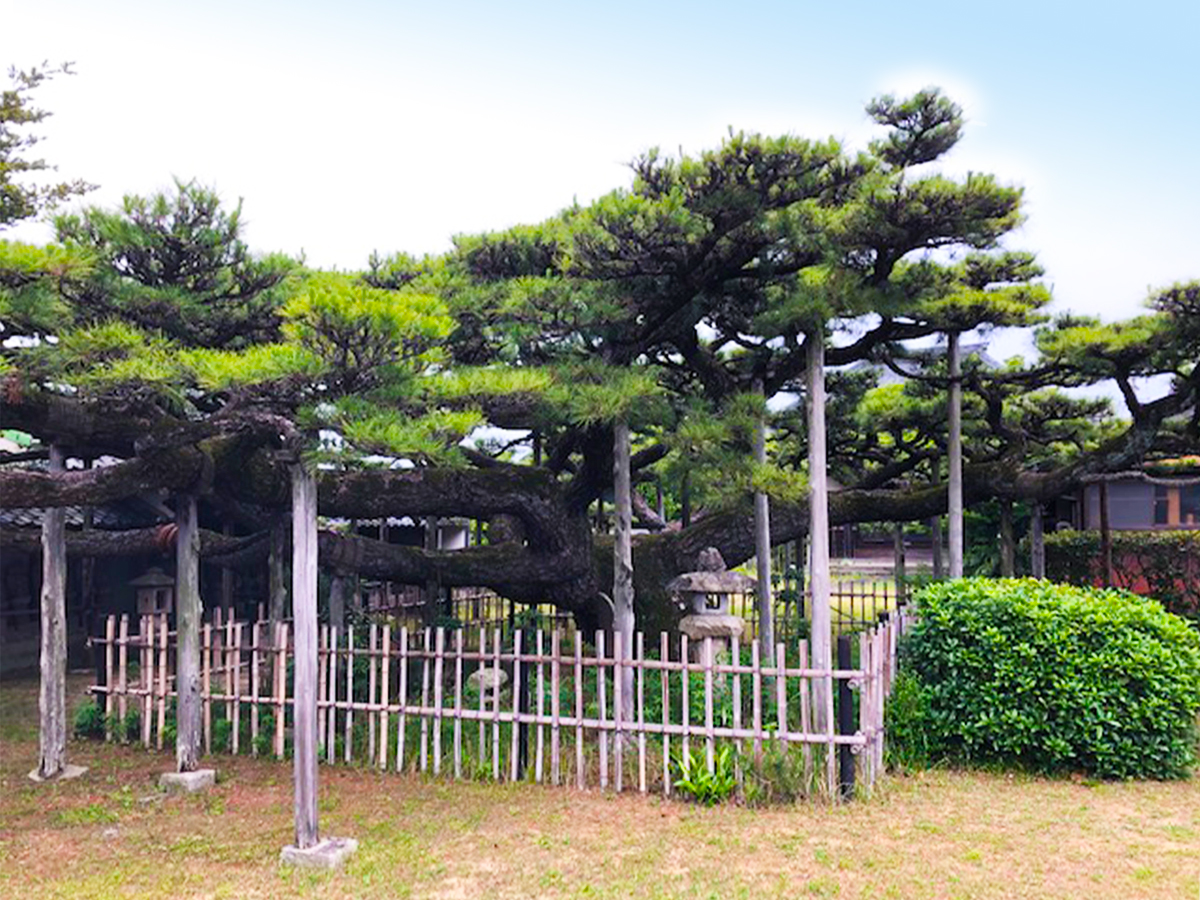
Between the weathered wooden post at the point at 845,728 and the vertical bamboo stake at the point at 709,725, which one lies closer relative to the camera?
the weathered wooden post at the point at 845,728

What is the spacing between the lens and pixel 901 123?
26.6ft

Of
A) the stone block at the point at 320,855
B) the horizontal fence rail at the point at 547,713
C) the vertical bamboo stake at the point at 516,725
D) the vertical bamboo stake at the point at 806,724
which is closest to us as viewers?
the stone block at the point at 320,855

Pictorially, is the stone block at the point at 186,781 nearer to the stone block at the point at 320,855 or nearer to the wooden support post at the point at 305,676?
the stone block at the point at 320,855

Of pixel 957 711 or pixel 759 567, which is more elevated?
pixel 759 567

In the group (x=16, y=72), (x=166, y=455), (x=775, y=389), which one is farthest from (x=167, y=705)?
(x=16, y=72)

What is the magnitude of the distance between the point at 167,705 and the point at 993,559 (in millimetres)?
14566

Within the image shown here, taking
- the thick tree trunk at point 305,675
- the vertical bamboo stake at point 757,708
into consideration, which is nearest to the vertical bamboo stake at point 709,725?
the vertical bamboo stake at point 757,708

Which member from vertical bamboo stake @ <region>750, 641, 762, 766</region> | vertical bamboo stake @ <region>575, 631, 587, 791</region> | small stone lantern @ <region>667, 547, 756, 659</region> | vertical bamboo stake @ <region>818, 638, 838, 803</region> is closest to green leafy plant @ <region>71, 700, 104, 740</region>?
vertical bamboo stake @ <region>575, 631, 587, 791</region>

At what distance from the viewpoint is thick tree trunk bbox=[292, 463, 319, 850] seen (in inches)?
234

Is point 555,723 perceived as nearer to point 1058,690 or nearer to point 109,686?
point 1058,690

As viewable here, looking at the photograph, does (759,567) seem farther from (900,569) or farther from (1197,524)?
(1197,524)

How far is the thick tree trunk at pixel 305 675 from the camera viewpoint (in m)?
5.93

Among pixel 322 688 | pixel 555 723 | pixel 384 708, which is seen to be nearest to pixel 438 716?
pixel 384 708

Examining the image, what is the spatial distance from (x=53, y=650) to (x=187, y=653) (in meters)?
1.11
